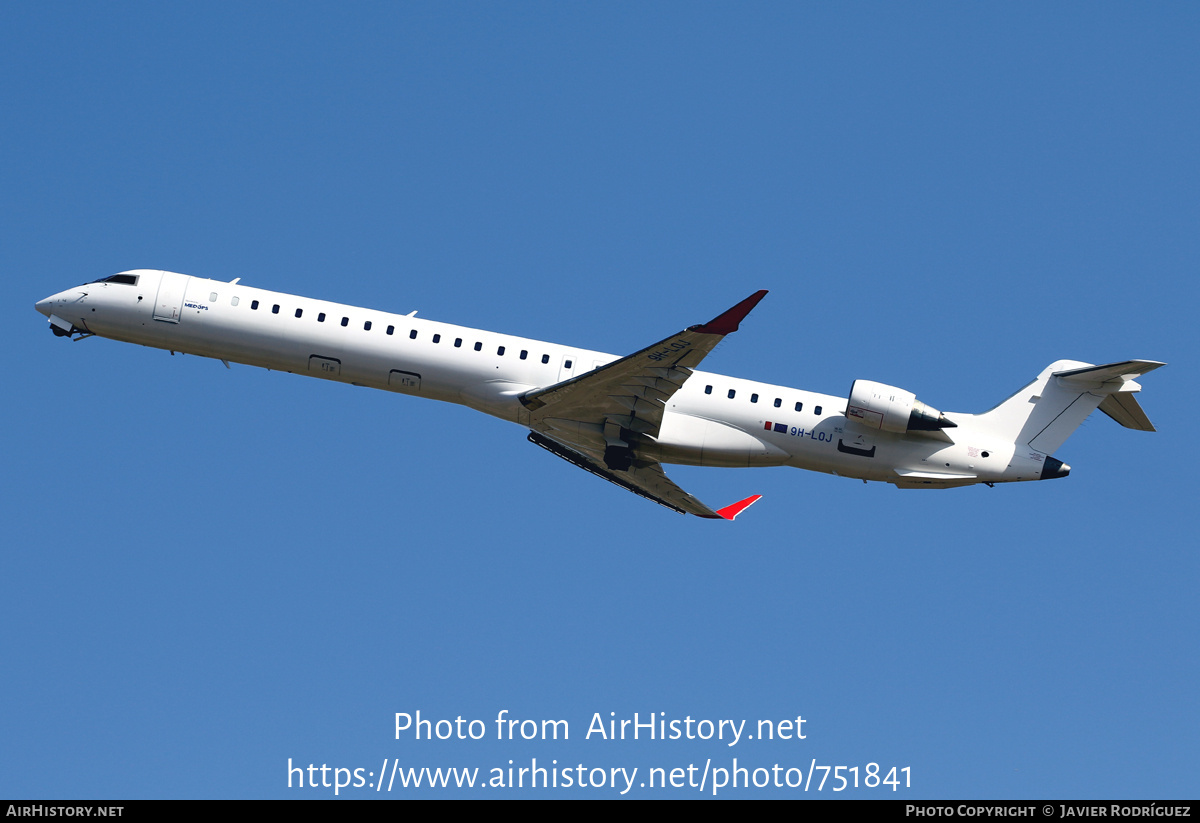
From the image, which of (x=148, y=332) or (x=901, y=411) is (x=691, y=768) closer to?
(x=901, y=411)

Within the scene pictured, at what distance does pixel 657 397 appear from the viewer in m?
29.0

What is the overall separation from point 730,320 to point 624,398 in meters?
4.08

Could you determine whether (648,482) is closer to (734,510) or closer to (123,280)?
(734,510)

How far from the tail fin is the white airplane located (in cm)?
3

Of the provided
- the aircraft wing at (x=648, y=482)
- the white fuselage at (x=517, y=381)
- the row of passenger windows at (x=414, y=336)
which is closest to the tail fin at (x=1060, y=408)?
the white fuselage at (x=517, y=381)

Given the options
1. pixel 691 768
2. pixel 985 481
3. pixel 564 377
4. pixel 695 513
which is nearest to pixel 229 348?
pixel 564 377

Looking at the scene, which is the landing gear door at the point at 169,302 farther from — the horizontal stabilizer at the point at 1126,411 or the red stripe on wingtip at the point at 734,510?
the horizontal stabilizer at the point at 1126,411

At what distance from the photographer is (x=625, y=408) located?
29.4 m

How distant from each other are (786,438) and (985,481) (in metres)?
5.60

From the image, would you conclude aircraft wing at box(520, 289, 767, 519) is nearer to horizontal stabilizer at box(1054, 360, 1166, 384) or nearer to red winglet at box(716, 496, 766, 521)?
red winglet at box(716, 496, 766, 521)

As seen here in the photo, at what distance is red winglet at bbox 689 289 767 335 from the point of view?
85.3 feet

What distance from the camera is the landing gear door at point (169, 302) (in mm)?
31500

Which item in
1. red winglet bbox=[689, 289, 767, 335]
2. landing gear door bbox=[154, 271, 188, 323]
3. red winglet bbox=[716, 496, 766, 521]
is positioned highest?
landing gear door bbox=[154, 271, 188, 323]

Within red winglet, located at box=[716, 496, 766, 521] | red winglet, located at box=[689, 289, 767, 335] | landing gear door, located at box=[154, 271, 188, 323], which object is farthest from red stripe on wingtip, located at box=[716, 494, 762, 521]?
landing gear door, located at box=[154, 271, 188, 323]
